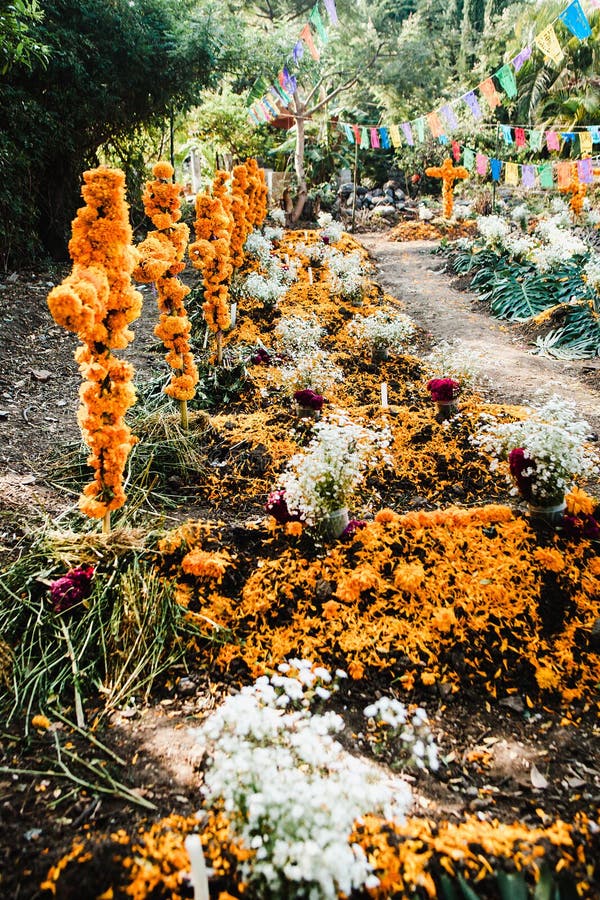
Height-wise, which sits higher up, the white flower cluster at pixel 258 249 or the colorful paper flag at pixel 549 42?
the colorful paper flag at pixel 549 42

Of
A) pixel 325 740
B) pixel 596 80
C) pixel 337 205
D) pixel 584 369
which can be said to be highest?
pixel 596 80

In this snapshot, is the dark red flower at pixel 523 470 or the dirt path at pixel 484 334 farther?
the dirt path at pixel 484 334

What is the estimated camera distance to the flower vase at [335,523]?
2900 millimetres

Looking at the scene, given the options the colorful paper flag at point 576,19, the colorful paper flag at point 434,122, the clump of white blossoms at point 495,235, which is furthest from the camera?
the clump of white blossoms at point 495,235

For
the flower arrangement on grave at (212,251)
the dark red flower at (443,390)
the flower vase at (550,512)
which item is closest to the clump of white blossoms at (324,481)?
the flower vase at (550,512)

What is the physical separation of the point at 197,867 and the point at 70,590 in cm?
145

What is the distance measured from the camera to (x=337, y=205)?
17.2 m

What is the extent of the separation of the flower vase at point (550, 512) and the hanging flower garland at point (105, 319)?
7.46 feet

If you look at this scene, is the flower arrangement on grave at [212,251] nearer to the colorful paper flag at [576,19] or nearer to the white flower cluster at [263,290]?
the white flower cluster at [263,290]

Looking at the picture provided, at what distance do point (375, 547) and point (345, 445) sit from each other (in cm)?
57

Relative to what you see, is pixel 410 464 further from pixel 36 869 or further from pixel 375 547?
pixel 36 869

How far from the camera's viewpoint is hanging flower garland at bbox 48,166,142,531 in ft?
8.18

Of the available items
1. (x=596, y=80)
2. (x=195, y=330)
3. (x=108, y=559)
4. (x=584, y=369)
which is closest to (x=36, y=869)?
(x=108, y=559)

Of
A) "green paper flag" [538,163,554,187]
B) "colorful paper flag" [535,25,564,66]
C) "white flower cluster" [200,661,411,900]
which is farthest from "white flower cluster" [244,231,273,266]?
"white flower cluster" [200,661,411,900]
